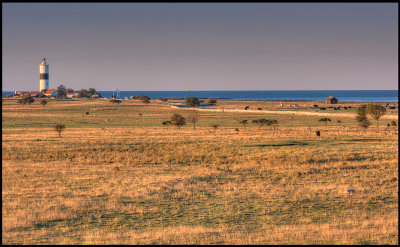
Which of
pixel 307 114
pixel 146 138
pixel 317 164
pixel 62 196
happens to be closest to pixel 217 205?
pixel 62 196

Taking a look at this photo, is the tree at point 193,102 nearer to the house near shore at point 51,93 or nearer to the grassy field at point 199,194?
the grassy field at point 199,194

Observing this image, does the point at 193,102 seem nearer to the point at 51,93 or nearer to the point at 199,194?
the point at 51,93

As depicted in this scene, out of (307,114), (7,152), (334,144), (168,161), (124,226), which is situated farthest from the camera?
(307,114)

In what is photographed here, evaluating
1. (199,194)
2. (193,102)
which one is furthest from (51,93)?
(199,194)

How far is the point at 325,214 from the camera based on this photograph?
18.5m

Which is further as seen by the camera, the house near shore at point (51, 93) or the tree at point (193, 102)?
the house near shore at point (51, 93)

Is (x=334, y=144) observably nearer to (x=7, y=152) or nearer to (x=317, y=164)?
(x=317, y=164)

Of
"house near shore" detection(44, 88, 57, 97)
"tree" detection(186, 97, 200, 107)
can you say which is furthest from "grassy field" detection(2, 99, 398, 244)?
"house near shore" detection(44, 88, 57, 97)

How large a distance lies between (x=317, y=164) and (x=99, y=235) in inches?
767

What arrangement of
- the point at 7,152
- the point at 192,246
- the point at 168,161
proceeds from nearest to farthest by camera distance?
1. the point at 192,246
2. the point at 168,161
3. the point at 7,152

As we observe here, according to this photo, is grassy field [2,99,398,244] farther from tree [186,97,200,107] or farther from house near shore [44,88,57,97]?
house near shore [44,88,57,97]

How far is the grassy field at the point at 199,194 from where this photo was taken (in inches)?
625

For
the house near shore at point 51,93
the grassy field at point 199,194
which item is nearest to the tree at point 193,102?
the grassy field at point 199,194

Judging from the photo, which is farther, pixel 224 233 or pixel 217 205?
pixel 217 205
